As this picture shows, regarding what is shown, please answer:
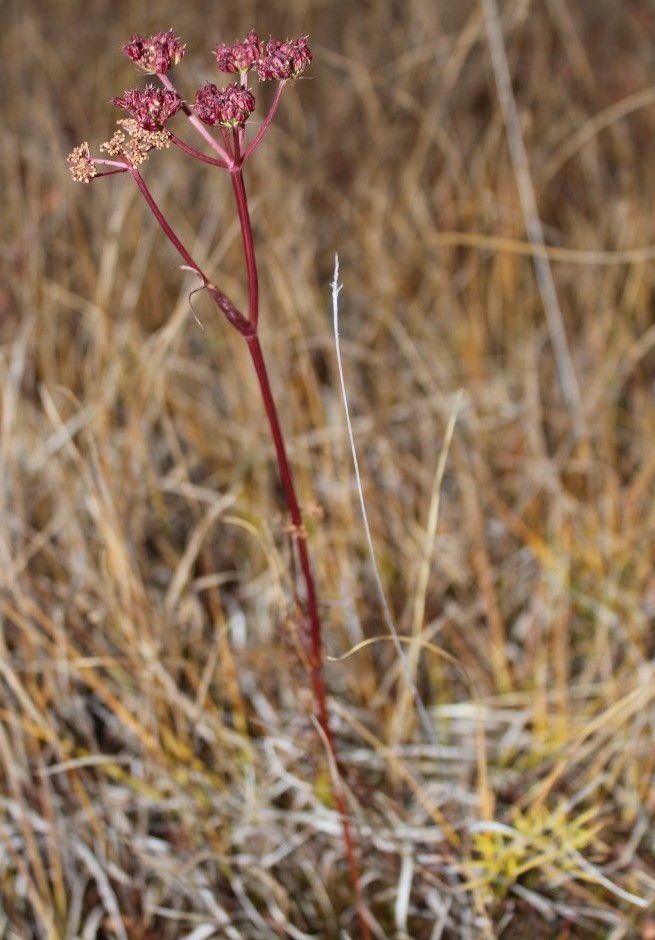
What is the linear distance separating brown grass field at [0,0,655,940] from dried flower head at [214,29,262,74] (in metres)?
0.15

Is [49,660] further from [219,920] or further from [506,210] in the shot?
[506,210]

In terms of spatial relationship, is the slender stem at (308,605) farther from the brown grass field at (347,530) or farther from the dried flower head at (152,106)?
the dried flower head at (152,106)

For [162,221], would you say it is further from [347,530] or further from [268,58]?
[347,530]

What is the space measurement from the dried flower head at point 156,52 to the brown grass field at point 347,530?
147 millimetres

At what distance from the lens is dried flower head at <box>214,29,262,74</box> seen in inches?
24.8

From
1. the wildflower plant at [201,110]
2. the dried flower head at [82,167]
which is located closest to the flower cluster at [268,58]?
the wildflower plant at [201,110]

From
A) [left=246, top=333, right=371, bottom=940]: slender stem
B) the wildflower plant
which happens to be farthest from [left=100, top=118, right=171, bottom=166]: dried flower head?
[left=246, top=333, right=371, bottom=940]: slender stem

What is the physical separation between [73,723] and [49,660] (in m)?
0.09

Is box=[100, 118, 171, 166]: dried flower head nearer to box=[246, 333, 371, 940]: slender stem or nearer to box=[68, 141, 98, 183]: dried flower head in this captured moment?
box=[68, 141, 98, 183]: dried flower head

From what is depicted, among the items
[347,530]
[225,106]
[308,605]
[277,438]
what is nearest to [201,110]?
[225,106]

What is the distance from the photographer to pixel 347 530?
4.57ft

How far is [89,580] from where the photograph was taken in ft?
4.14

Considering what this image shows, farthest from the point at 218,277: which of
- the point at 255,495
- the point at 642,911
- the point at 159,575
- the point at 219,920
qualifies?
the point at 642,911

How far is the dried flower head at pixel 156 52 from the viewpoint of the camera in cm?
63
